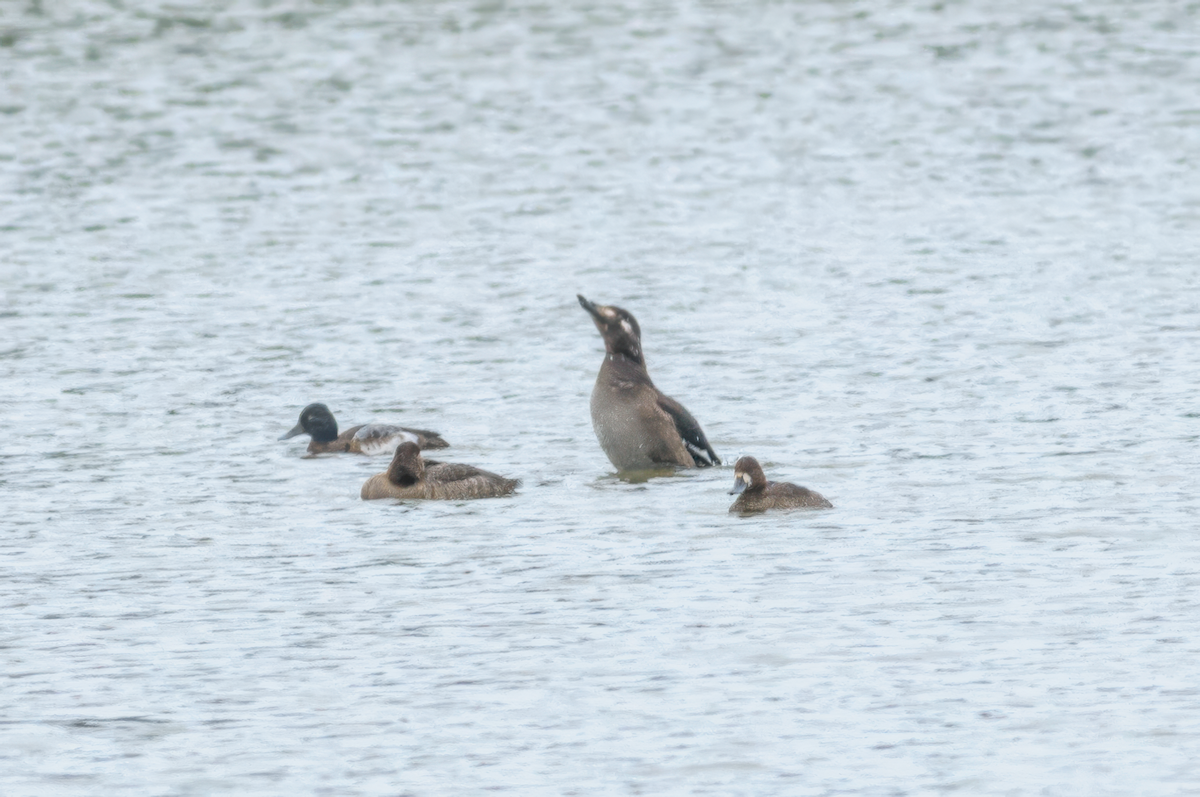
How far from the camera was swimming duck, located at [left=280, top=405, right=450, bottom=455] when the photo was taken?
59.7ft

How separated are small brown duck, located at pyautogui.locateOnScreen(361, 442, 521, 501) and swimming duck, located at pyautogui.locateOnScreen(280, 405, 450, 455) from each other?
1746 millimetres

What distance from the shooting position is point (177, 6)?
51.0 m

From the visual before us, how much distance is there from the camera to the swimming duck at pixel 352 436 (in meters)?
18.2

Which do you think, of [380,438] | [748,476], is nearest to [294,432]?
[380,438]

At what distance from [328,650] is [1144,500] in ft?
19.5

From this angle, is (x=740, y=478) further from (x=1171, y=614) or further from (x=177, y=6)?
(x=177, y=6)

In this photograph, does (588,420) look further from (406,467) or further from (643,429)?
(406,467)

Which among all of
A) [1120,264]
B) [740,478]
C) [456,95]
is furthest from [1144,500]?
[456,95]

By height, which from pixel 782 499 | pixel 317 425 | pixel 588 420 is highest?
pixel 782 499

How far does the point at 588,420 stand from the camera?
765 inches

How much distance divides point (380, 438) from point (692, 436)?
2.61 meters

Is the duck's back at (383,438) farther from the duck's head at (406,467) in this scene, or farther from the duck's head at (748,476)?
the duck's head at (748,476)

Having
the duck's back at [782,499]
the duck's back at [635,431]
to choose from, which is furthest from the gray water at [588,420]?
the duck's back at [635,431]

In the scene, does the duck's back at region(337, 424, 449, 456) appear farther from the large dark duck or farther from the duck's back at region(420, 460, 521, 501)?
the duck's back at region(420, 460, 521, 501)
